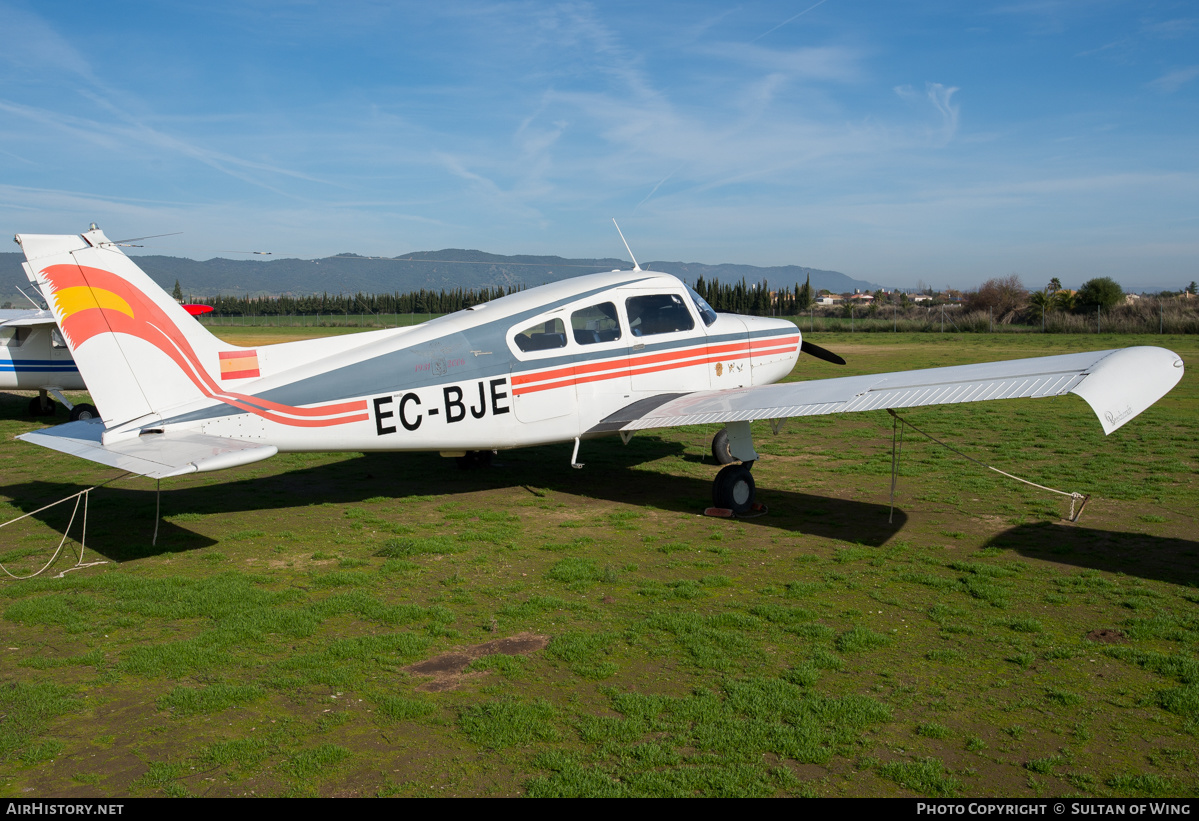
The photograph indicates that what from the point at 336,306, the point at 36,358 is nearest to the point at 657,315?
the point at 36,358

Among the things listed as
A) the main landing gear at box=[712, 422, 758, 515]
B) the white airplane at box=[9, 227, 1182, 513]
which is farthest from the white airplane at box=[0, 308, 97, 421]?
the main landing gear at box=[712, 422, 758, 515]

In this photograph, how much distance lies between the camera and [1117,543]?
301 inches

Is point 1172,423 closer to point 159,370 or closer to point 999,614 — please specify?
point 999,614

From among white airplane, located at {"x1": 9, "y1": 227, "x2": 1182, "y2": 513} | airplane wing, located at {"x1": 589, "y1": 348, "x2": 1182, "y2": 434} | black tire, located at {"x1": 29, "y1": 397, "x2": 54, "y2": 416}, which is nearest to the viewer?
airplane wing, located at {"x1": 589, "y1": 348, "x2": 1182, "y2": 434}

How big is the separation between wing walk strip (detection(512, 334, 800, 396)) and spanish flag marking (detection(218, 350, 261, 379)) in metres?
3.01

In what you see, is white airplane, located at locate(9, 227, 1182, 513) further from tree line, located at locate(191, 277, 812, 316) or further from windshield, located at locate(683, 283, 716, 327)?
tree line, located at locate(191, 277, 812, 316)

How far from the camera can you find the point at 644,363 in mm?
10211

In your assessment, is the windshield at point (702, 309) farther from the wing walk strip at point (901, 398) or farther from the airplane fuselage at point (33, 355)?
the airplane fuselage at point (33, 355)

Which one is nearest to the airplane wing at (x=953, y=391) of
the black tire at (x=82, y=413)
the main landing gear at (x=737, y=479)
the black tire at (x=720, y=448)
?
the main landing gear at (x=737, y=479)

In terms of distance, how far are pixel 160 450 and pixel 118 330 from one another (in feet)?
5.51

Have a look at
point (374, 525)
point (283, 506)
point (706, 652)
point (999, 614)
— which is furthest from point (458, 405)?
point (999, 614)

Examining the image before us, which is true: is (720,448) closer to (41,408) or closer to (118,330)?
(118,330)

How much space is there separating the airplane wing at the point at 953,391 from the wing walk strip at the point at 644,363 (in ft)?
Result: 1.53

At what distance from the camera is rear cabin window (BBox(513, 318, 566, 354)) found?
9.30 metres
